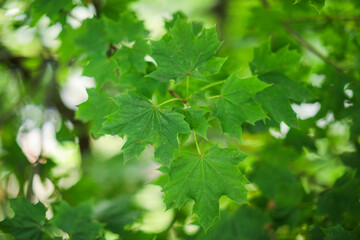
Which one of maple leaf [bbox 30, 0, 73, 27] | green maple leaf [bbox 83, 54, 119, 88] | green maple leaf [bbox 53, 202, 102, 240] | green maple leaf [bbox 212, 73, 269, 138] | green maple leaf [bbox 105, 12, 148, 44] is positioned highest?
maple leaf [bbox 30, 0, 73, 27]

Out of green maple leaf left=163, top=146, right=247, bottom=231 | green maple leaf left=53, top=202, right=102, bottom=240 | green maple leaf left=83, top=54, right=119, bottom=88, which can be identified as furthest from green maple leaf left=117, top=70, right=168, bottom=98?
green maple leaf left=53, top=202, right=102, bottom=240

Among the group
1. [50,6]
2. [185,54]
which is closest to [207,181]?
[185,54]

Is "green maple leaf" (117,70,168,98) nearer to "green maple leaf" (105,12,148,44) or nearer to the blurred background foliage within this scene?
the blurred background foliage

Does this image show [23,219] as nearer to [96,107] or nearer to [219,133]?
[96,107]

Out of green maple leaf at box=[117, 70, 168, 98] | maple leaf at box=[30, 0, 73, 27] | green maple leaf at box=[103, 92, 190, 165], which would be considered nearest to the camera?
green maple leaf at box=[103, 92, 190, 165]

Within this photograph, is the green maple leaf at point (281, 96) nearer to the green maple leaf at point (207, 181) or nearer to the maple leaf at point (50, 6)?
the green maple leaf at point (207, 181)

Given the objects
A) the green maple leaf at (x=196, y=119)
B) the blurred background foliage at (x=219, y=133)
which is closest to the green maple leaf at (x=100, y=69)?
the blurred background foliage at (x=219, y=133)

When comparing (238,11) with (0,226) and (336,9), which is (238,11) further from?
(0,226)
